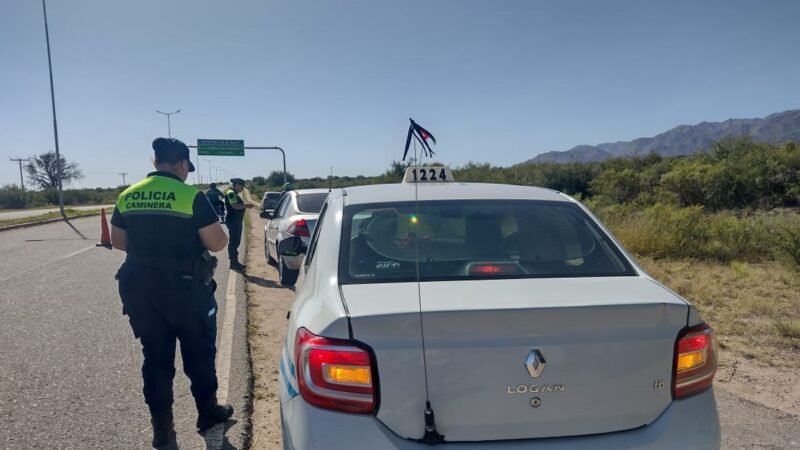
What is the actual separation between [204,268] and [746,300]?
6280mm

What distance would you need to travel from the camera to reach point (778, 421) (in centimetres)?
364

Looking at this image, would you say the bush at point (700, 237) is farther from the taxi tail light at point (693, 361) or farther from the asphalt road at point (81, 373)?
the taxi tail light at point (693, 361)

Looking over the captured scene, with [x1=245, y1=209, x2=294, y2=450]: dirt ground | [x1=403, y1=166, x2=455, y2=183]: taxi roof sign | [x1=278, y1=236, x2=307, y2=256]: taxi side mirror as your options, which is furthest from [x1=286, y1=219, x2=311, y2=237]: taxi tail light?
[x1=403, y1=166, x2=455, y2=183]: taxi roof sign

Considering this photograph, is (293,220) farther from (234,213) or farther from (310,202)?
(234,213)

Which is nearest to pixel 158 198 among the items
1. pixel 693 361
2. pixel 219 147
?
pixel 693 361

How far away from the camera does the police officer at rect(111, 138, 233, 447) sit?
312 cm

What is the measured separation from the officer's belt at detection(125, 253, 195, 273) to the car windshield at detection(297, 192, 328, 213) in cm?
533

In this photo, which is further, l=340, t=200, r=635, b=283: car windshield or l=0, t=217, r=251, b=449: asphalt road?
l=0, t=217, r=251, b=449: asphalt road

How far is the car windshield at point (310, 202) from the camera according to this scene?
339 inches

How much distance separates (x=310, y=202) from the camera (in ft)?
29.2

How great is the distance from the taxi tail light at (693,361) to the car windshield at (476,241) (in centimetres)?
46

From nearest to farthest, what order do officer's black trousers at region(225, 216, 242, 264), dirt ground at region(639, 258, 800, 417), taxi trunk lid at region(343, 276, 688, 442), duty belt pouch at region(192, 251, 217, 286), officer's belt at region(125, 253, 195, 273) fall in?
taxi trunk lid at region(343, 276, 688, 442)
officer's belt at region(125, 253, 195, 273)
duty belt pouch at region(192, 251, 217, 286)
dirt ground at region(639, 258, 800, 417)
officer's black trousers at region(225, 216, 242, 264)

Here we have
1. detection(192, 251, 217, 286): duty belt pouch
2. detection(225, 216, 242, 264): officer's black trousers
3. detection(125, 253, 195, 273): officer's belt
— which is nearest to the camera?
detection(125, 253, 195, 273): officer's belt

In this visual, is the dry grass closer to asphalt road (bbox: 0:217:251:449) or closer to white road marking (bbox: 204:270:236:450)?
white road marking (bbox: 204:270:236:450)
